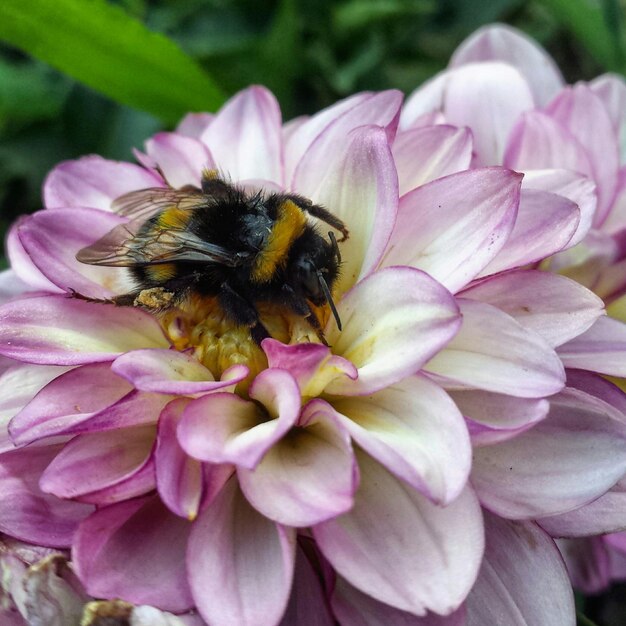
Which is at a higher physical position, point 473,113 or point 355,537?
point 473,113

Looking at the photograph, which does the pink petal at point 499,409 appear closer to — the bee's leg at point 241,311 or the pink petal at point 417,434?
the pink petal at point 417,434

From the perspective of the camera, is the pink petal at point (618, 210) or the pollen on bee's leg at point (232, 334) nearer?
the pollen on bee's leg at point (232, 334)

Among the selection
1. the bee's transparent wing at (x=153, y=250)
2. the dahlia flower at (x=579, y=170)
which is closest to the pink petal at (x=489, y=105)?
the dahlia flower at (x=579, y=170)

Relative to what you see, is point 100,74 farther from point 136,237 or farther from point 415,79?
point 415,79

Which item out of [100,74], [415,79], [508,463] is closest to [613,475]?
[508,463]

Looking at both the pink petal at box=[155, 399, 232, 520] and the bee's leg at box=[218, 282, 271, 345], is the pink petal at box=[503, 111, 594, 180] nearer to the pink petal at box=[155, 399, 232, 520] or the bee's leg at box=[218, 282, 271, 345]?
the bee's leg at box=[218, 282, 271, 345]

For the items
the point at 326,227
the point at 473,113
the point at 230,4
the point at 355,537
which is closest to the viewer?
the point at 355,537

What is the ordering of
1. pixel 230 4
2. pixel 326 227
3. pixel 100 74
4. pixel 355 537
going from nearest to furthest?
pixel 355 537, pixel 326 227, pixel 100 74, pixel 230 4
